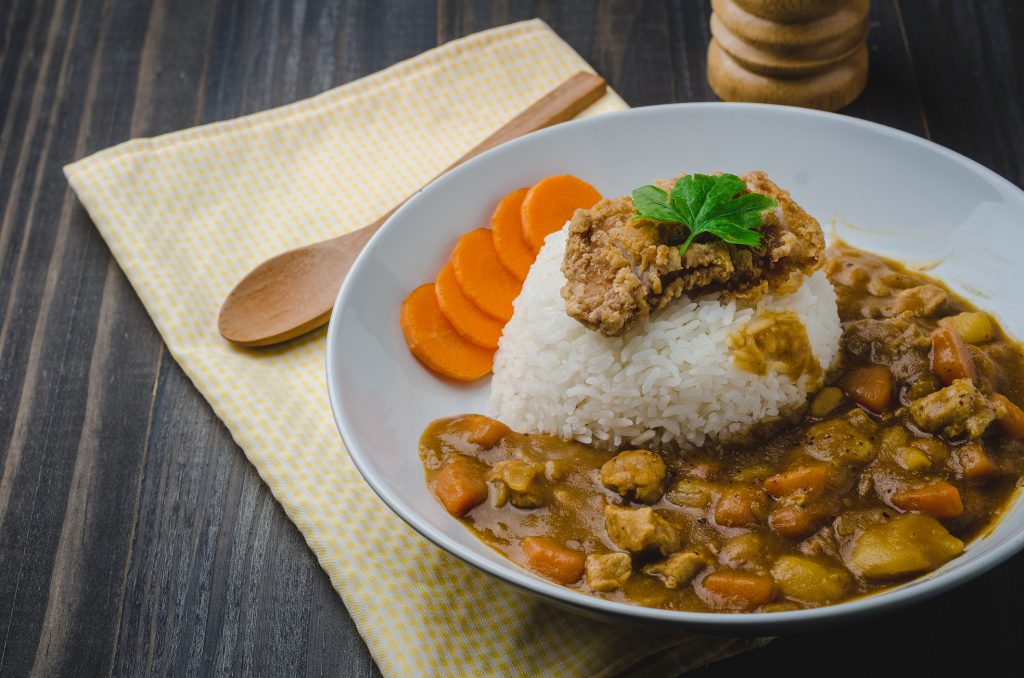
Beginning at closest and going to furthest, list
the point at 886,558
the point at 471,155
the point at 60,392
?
the point at 886,558 < the point at 60,392 < the point at 471,155

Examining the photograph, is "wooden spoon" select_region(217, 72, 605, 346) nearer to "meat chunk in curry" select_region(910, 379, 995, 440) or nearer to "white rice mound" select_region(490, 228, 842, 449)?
"white rice mound" select_region(490, 228, 842, 449)

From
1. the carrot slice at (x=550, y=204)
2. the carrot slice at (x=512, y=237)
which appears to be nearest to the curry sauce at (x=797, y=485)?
the carrot slice at (x=512, y=237)

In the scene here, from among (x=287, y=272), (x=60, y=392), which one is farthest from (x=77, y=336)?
(x=287, y=272)

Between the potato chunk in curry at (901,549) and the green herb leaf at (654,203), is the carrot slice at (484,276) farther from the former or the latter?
the potato chunk in curry at (901,549)

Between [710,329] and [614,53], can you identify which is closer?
[710,329]

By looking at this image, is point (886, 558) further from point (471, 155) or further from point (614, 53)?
point (614, 53)

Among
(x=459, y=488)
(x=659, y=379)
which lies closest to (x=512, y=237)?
(x=659, y=379)
